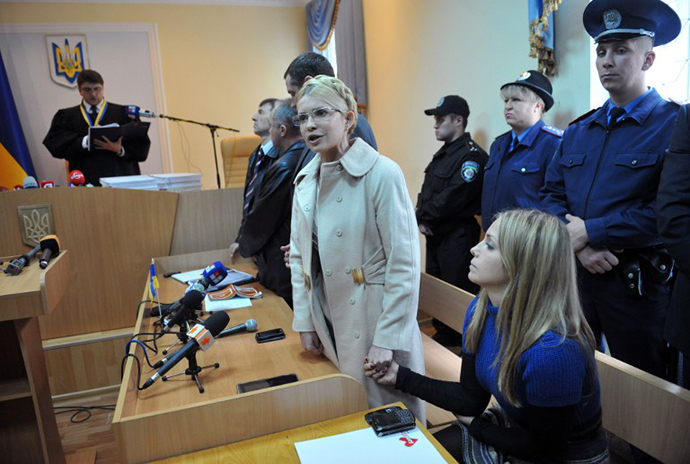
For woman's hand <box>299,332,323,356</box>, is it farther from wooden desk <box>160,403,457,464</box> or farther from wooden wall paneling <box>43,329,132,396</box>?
wooden wall paneling <box>43,329,132,396</box>

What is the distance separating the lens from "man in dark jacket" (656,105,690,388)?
4.32ft

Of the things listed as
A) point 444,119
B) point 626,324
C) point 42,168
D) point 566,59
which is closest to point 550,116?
point 566,59

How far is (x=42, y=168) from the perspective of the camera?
5578mm

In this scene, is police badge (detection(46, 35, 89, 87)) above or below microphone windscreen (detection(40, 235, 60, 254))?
above

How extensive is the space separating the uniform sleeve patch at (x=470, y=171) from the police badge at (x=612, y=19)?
1.22 m

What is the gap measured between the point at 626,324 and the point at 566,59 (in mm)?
1453

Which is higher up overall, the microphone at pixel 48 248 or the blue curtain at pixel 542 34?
the blue curtain at pixel 542 34

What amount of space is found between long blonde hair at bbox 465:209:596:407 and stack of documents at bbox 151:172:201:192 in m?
→ 2.31

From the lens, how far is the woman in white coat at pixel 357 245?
4.56 ft

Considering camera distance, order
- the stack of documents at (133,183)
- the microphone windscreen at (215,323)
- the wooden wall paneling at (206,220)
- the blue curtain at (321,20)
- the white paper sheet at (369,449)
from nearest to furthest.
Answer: the white paper sheet at (369,449) < the microphone windscreen at (215,323) < the stack of documents at (133,183) < the wooden wall paneling at (206,220) < the blue curtain at (321,20)

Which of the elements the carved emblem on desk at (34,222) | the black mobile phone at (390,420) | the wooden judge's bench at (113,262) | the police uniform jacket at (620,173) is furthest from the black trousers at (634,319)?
the carved emblem on desk at (34,222)

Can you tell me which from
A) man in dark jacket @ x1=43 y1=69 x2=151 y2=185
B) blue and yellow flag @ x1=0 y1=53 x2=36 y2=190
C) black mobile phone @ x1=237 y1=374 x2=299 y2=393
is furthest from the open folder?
black mobile phone @ x1=237 y1=374 x2=299 y2=393

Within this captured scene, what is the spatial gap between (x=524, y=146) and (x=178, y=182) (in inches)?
77.3

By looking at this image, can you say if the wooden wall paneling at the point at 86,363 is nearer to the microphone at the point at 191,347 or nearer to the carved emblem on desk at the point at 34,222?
the carved emblem on desk at the point at 34,222
